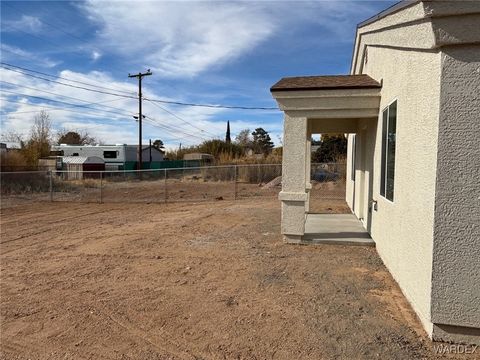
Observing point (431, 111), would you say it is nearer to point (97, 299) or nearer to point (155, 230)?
point (97, 299)

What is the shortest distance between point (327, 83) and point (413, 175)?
3.44 metres

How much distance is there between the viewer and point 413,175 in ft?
13.7

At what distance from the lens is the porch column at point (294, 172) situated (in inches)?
277

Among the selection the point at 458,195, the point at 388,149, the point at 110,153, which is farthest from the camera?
the point at 110,153

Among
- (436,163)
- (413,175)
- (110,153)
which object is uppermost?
(110,153)

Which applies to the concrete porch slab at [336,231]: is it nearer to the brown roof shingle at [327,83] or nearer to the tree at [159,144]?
the brown roof shingle at [327,83]

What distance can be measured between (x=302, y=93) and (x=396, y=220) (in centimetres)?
307

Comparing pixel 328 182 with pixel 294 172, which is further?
pixel 328 182

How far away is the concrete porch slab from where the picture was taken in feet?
24.3

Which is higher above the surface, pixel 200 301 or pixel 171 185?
pixel 171 185

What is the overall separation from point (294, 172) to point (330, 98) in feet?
5.10

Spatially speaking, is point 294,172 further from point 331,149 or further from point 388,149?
point 331,149

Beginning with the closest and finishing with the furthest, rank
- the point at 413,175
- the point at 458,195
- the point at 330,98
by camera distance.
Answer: the point at 458,195 < the point at 413,175 < the point at 330,98

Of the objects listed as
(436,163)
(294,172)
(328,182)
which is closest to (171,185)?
(328,182)
